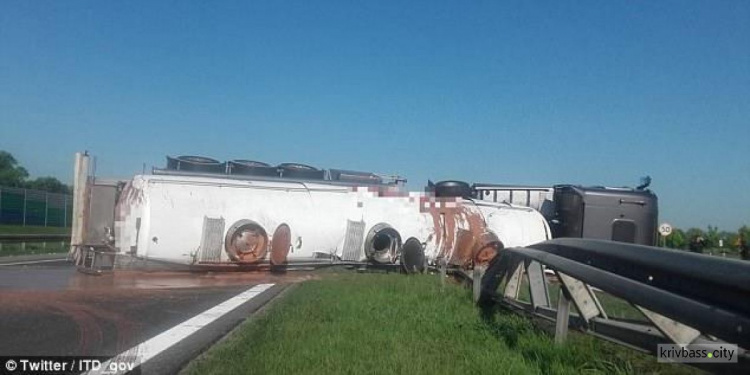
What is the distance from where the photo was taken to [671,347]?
490cm

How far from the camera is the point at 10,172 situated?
86.2 m

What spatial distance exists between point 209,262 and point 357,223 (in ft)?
13.0

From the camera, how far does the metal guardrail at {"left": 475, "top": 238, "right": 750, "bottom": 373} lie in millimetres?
3742

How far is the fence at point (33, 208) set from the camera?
115 ft

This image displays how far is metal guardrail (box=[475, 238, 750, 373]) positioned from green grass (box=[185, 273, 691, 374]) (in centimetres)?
27

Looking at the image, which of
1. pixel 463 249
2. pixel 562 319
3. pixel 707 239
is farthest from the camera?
pixel 707 239

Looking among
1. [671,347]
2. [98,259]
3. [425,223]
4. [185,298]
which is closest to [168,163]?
[98,259]

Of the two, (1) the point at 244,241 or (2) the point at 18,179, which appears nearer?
(1) the point at 244,241

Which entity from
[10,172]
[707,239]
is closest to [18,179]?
[10,172]

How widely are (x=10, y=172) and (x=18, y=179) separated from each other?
1.68 metres

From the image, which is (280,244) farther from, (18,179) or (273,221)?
(18,179)

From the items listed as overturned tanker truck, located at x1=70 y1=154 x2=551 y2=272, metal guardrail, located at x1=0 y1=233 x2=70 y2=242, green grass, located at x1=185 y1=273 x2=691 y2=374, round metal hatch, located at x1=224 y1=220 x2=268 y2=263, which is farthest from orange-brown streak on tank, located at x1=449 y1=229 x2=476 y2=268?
metal guardrail, located at x1=0 y1=233 x2=70 y2=242

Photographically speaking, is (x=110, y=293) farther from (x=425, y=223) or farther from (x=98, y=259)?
(x=425, y=223)

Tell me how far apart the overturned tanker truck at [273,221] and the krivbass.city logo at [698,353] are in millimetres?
12288
